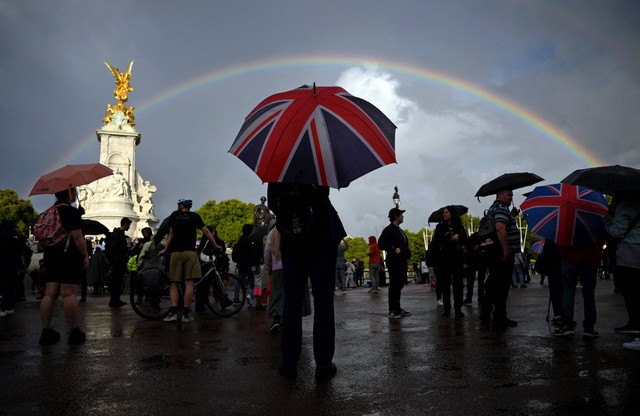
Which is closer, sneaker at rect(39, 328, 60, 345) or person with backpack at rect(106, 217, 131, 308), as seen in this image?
sneaker at rect(39, 328, 60, 345)

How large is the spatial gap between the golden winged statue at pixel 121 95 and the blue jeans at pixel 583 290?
58741 mm

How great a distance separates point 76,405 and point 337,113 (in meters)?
2.81

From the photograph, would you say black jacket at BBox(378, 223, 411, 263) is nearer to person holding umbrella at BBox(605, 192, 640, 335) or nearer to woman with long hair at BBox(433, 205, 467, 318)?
woman with long hair at BBox(433, 205, 467, 318)

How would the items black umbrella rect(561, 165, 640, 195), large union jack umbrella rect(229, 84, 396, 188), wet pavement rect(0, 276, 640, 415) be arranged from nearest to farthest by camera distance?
wet pavement rect(0, 276, 640, 415) → large union jack umbrella rect(229, 84, 396, 188) → black umbrella rect(561, 165, 640, 195)

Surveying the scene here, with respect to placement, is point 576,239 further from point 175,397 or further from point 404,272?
point 175,397

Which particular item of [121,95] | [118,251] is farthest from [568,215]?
[121,95]

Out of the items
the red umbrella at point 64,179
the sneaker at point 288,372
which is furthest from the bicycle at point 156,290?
the sneaker at point 288,372

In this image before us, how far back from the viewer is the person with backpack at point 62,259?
6.67 metres

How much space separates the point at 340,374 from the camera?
4.70m

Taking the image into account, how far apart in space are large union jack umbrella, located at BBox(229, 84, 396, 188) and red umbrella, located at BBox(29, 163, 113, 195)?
3.15 m

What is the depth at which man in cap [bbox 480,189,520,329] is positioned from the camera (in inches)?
306

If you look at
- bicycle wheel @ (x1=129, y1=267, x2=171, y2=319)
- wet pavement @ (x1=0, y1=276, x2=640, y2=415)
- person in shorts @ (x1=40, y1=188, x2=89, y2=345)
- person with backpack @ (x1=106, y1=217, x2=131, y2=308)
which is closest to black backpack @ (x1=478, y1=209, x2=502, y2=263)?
wet pavement @ (x1=0, y1=276, x2=640, y2=415)

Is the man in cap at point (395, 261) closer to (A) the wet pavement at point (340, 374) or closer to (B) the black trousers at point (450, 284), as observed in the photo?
(B) the black trousers at point (450, 284)

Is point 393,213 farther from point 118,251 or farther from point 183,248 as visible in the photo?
point 118,251
